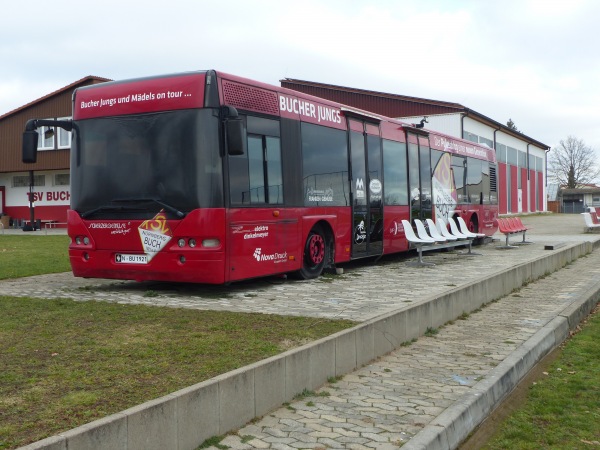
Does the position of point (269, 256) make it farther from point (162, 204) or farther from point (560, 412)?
point (560, 412)

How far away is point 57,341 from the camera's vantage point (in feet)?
20.5

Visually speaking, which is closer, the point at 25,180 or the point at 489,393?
the point at 489,393

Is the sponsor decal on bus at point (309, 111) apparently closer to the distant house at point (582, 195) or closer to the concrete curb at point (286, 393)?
the concrete curb at point (286, 393)

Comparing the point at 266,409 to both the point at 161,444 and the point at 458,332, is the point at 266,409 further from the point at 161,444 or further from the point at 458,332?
the point at 458,332

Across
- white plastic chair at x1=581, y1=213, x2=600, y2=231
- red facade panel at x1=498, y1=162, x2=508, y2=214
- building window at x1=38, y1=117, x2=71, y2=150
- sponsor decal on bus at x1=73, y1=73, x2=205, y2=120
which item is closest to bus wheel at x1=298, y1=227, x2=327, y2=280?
sponsor decal on bus at x1=73, y1=73, x2=205, y2=120

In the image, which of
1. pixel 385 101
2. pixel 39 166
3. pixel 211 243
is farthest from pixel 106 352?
pixel 385 101

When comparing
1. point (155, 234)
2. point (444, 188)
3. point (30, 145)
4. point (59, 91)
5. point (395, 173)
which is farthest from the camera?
point (59, 91)

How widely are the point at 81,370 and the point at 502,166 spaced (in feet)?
196

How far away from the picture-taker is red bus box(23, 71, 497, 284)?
30.8 ft

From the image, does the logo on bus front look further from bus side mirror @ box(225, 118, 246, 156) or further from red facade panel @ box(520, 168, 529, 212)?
red facade panel @ box(520, 168, 529, 212)

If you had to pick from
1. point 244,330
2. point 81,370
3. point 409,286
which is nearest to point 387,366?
point 244,330

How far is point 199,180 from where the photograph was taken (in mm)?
9305

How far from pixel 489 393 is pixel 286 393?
1852mm

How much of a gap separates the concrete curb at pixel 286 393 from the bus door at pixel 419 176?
24.5ft
